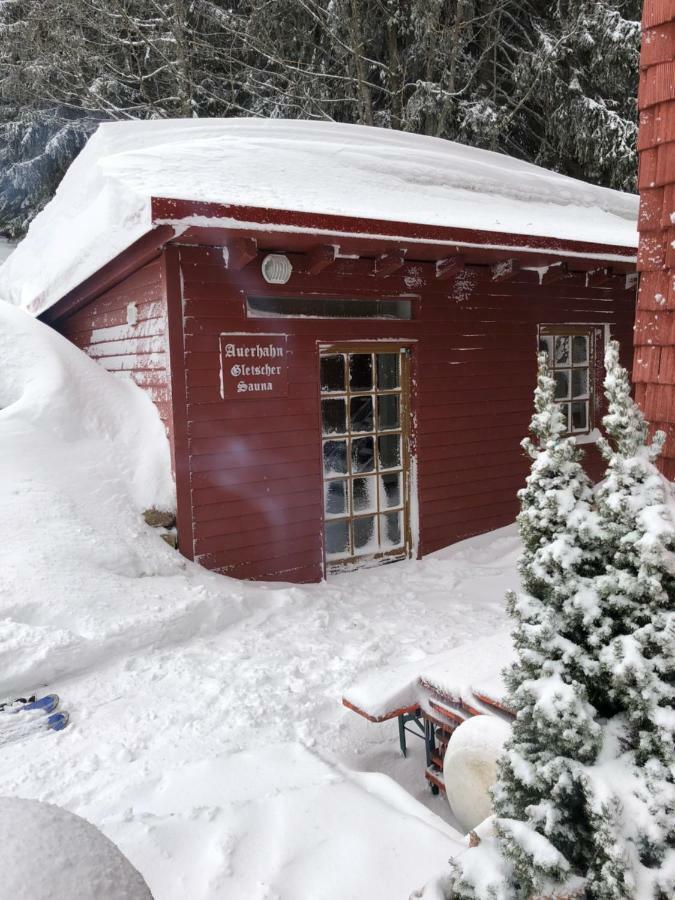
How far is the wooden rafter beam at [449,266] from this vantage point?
6.24 metres

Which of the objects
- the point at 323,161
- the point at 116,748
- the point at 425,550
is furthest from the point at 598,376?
the point at 116,748

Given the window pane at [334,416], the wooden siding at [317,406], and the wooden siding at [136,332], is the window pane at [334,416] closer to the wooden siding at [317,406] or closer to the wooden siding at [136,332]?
the wooden siding at [317,406]

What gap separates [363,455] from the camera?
6504 mm

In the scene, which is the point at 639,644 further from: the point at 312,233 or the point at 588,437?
the point at 588,437

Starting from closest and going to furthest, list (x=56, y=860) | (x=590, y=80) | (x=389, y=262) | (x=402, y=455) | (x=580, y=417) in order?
(x=56, y=860), (x=389, y=262), (x=402, y=455), (x=580, y=417), (x=590, y=80)

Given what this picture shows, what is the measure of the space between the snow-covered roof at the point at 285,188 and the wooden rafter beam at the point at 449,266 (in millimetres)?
320

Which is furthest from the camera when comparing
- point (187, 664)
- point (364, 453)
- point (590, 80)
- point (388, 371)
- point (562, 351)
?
point (590, 80)

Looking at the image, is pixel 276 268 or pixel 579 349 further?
pixel 579 349

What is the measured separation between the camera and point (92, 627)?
4312 millimetres

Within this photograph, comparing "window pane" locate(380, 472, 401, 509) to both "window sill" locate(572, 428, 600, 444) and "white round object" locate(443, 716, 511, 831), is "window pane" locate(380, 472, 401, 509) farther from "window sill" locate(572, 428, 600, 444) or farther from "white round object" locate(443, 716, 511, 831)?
"white round object" locate(443, 716, 511, 831)

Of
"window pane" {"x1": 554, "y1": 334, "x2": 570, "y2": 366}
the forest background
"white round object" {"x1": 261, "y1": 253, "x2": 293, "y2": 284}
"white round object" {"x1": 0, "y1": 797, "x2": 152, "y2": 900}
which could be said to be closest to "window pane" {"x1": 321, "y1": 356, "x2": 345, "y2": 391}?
"white round object" {"x1": 261, "y1": 253, "x2": 293, "y2": 284}

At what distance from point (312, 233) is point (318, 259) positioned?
18.2 inches

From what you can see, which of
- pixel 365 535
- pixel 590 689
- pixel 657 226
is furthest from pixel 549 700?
pixel 365 535

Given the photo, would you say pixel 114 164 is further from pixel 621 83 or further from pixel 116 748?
pixel 621 83
